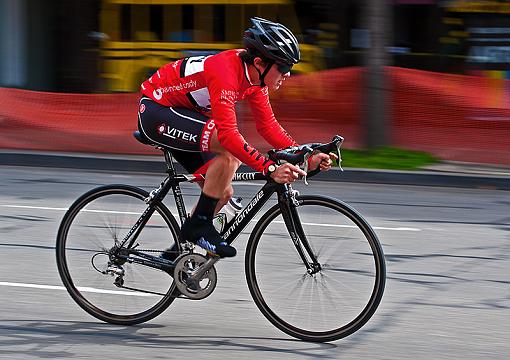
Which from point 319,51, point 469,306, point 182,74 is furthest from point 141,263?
point 319,51

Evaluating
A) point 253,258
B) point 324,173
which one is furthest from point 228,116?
point 324,173

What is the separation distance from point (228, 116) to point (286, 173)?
15.6 inches

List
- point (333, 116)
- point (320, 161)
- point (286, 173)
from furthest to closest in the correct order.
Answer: point (333, 116) → point (320, 161) → point (286, 173)

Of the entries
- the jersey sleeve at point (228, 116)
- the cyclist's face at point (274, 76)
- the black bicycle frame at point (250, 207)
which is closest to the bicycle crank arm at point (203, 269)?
the black bicycle frame at point (250, 207)

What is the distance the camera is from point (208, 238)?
17.7 feet

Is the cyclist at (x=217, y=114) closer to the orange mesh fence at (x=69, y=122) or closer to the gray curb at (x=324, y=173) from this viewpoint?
the gray curb at (x=324, y=173)

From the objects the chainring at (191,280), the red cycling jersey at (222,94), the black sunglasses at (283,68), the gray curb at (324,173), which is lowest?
the gray curb at (324,173)

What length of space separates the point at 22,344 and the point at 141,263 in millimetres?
764

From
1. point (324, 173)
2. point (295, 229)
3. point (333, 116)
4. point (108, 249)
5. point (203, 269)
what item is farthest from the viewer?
point (333, 116)

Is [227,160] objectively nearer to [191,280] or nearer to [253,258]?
[253,258]

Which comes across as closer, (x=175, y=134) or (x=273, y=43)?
(x=273, y=43)

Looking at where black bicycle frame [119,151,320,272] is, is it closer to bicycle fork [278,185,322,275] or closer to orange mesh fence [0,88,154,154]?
bicycle fork [278,185,322,275]

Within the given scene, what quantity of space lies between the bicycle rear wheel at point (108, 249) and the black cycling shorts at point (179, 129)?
0.34 meters

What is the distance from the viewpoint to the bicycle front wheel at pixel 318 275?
208 inches
